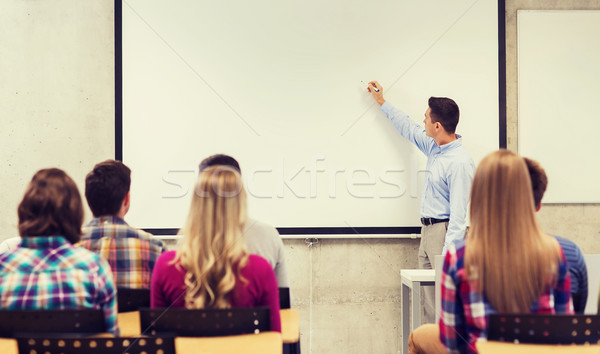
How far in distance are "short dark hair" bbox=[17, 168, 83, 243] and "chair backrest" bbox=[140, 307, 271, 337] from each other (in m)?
0.40

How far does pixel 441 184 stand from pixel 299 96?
117 centimetres

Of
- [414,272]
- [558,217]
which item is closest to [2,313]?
[414,272]

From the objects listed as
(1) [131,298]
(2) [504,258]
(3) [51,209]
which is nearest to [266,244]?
(1) [131,298]

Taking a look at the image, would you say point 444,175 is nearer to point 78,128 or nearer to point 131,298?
point 131,298

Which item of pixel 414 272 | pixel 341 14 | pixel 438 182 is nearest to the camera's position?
pixel 414 272

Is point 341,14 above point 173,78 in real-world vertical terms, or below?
above

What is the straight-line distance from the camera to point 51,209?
5.74 ft

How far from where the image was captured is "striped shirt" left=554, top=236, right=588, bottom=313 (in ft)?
5.85

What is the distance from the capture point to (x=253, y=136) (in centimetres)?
388

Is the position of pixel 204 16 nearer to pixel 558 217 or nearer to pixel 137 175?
pixel 137 175

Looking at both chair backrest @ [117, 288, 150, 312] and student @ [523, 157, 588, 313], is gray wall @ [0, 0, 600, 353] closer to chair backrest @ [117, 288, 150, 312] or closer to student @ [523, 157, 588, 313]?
chair backrest @ [117, 288, 150, 312]

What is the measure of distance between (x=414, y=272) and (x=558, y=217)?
1.59 meters

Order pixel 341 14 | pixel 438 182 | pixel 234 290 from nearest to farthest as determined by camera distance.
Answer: pixel 234 290 < pixel 438 182 < pixel 341 14

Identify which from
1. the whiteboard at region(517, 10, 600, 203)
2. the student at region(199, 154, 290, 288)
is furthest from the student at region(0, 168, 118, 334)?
the whiteboard at region(517, 10, 600, 203)
